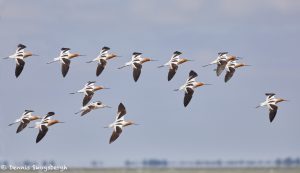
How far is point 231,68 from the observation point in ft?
308

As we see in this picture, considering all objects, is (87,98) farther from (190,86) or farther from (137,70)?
(190,86)

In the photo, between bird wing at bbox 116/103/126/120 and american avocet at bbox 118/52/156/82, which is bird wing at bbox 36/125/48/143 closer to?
bird wing at bbox 116/103/126/120

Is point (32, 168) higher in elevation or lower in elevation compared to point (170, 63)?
lower

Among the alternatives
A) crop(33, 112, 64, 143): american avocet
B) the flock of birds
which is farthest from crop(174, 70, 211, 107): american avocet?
crop(33, 112, 64, 143): american avocet

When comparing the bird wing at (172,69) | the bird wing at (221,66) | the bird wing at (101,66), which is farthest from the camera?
the bird wing at (221,66)

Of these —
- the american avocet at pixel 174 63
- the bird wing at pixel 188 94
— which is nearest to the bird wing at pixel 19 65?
the american avocet at pixel 174 63

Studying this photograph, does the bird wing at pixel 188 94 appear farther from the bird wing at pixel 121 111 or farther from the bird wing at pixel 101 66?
the bird wing at pixel 101 66

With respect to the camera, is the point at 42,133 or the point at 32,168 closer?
the point at 42,133

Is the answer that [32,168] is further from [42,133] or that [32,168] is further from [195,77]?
[195,77]

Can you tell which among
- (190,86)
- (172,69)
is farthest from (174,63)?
(190,86)

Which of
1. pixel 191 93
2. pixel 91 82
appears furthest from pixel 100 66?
pixel 191 93

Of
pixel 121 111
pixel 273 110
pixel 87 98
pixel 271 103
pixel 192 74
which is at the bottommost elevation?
pixel 121 111

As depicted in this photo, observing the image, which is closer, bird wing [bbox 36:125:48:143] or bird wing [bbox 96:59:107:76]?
bird wing [bbox 36:125:48:143]

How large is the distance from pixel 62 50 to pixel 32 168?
9303 millimetres
